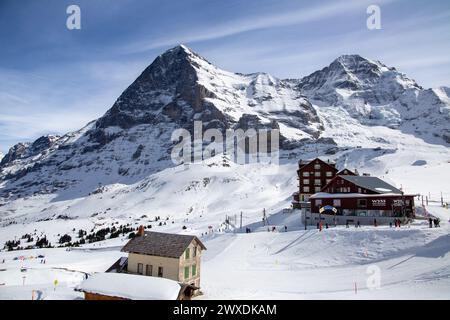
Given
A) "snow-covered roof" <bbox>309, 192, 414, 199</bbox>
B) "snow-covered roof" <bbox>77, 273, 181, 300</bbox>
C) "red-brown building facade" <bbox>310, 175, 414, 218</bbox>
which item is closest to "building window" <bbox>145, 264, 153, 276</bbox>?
"snow-covered roof" <bbox>77, 273, 181, 300</bbox>

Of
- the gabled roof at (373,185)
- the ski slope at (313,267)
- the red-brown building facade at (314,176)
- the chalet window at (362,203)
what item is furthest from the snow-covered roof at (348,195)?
the red-brown building facade at (314,176)

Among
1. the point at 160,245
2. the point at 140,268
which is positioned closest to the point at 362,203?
the point at 160,245

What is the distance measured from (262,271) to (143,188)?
13426 centimetres

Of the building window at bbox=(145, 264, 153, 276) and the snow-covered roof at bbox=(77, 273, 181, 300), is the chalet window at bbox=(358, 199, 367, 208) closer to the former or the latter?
the building window at bbox=(145, 264, 153, 276)

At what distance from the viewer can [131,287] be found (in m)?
23.6

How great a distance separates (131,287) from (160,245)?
8767mm

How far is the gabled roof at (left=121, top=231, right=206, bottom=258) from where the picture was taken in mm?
31188

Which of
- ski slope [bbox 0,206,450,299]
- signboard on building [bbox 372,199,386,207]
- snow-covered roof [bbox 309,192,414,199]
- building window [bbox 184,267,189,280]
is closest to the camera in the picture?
ski slope [bbox 0,206,450,299]

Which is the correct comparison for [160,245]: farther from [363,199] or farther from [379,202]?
[379,202]

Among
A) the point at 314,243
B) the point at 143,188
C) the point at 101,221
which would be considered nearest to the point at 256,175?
the point at 143,188

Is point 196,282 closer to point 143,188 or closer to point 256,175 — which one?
point 256,175

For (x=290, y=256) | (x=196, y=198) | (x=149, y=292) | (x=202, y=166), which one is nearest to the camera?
(x=149, y=292)

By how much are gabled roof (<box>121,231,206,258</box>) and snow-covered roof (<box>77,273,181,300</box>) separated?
5.86 meters
